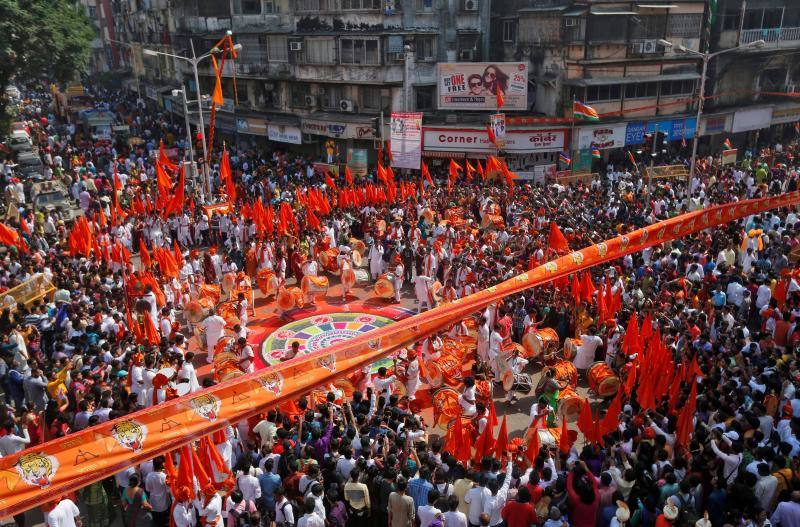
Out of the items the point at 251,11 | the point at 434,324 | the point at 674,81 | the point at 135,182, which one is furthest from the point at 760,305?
the point at 251,11

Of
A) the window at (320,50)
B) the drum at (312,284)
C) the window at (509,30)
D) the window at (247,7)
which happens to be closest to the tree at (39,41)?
the window at (247,7)

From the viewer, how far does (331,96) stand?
32.4 metres

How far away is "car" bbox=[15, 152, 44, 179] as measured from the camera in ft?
104

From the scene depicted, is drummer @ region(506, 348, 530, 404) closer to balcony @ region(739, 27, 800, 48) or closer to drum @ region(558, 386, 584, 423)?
drum @ region(558, 386, 584, 423)

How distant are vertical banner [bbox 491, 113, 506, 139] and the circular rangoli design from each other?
14.1 metres

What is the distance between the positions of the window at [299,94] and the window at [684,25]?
17.2m

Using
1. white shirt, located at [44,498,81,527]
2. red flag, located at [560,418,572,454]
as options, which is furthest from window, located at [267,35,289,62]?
white shirt, located at [44,498,81,527]

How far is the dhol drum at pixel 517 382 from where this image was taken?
11.8 m

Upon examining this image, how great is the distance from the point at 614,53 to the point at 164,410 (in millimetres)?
27539

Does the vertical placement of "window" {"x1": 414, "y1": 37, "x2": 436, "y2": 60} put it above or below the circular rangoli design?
above

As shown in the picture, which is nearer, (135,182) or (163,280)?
(163,280)

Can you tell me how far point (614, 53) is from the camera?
29.1m

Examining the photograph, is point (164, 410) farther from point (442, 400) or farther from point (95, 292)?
point (95, 292)

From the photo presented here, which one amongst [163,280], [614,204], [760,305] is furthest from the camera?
[614,204]
